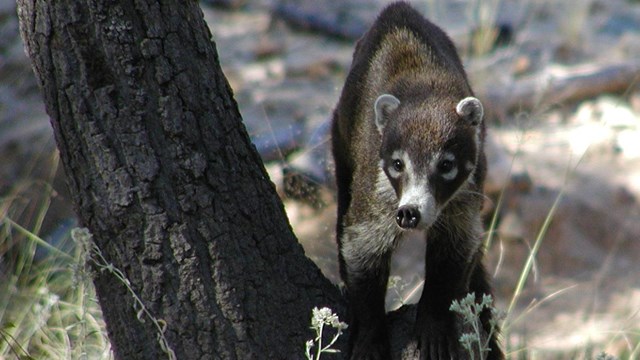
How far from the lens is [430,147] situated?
4293 millimetres

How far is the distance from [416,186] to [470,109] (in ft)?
1.68

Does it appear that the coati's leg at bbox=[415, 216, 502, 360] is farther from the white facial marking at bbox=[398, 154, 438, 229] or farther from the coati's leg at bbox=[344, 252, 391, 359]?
the white facial marking at bbox=[398, 154, 438, 229]

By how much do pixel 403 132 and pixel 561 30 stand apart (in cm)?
770

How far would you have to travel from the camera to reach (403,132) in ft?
14.4

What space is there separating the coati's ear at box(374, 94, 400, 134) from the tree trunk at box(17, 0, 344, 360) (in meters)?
0.80

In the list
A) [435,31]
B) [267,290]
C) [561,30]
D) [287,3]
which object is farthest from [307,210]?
[561,30]

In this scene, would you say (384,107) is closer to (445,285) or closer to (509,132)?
(445,285)

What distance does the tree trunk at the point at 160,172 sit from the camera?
147 inches

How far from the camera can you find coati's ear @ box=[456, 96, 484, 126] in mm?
4375

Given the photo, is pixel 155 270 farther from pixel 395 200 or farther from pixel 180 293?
pixel 395 200

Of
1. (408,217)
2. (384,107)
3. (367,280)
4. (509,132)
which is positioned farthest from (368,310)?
(509,132)

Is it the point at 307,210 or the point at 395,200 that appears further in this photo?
the point at 307,210

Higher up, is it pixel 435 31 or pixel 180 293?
pixel 435 31

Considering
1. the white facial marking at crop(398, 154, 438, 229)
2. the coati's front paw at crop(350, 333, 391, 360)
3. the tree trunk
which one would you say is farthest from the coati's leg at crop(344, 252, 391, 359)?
the white facial marking at crop(398, 154, 438, 229)
